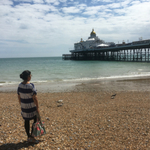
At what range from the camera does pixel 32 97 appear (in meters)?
2.97

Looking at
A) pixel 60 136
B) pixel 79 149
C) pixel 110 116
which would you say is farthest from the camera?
pixel 110 116

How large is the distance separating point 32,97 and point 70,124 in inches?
78.0

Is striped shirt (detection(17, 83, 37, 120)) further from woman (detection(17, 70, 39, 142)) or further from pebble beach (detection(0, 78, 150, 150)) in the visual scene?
pebble beach (detection(0, 78, 150, 150))

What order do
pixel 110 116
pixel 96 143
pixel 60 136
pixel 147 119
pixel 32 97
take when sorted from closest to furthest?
pixel 32 97, pixel 96 143, pixel 60 136, pixel 147 119, pixel 110 116

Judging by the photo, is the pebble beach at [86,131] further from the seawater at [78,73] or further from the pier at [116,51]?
the pier at [116,51]

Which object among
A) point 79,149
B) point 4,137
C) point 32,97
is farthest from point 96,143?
point 4,137

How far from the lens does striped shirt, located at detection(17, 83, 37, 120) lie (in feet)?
9.46

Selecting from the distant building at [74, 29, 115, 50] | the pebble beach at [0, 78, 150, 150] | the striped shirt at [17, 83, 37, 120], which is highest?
the distant building at [74, 29, 115, 50]

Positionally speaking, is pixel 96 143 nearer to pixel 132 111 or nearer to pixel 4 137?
pixel 4 137

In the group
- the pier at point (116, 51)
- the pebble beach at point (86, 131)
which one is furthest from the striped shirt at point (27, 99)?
the pier at point (116, 51)

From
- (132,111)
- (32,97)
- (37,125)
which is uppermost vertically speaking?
(32,97)

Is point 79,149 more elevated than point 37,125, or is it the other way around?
point 37,125

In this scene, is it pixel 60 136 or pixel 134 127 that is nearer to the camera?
pixel 60 136

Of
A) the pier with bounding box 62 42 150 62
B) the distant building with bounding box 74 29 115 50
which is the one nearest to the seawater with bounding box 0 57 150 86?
the pier with bounding box 62 42 150 62
